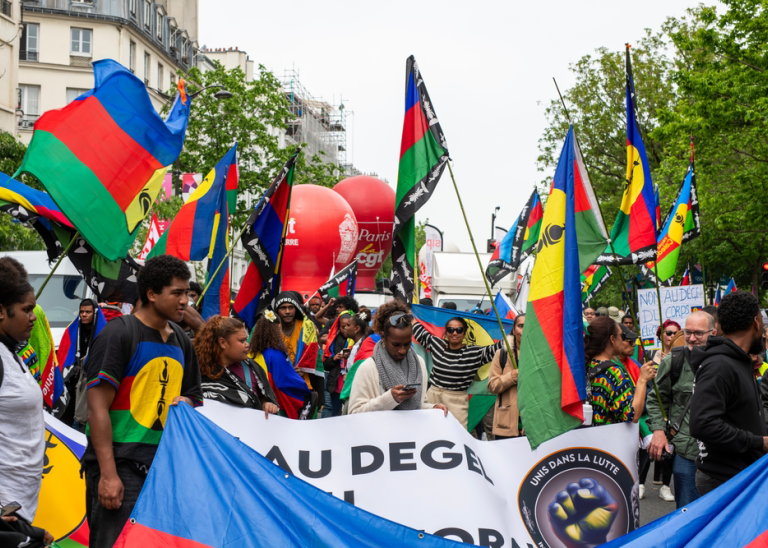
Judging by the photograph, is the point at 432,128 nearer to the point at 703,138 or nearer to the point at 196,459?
the point at 196,459

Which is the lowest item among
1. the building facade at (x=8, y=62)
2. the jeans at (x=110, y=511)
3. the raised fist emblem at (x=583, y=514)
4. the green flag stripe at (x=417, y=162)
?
the raised fist emblem at (x=583, y=514)

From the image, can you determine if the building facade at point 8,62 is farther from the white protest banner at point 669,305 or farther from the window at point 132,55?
the white protest banner at point 669,305

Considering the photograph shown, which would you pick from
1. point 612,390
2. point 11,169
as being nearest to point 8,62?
point 11,169

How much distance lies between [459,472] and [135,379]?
81.3 inches

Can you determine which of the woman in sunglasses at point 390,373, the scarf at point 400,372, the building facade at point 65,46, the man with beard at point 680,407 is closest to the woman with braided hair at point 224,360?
the woman in sunglasses at point 390,373

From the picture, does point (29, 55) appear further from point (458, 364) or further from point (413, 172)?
point (458, 364)

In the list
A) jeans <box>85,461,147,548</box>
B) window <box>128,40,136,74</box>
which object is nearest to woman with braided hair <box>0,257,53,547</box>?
jeans <box>85,461,147,548</box>

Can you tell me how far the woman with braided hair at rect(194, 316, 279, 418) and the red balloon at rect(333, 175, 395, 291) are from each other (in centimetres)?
2159

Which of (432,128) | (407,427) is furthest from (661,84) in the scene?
(407,427)

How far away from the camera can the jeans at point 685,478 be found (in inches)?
235

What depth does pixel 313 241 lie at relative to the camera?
23.3 metres

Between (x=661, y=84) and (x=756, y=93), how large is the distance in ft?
49.9

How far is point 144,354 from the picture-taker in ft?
13.4

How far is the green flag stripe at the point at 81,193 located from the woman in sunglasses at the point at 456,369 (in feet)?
9.97
